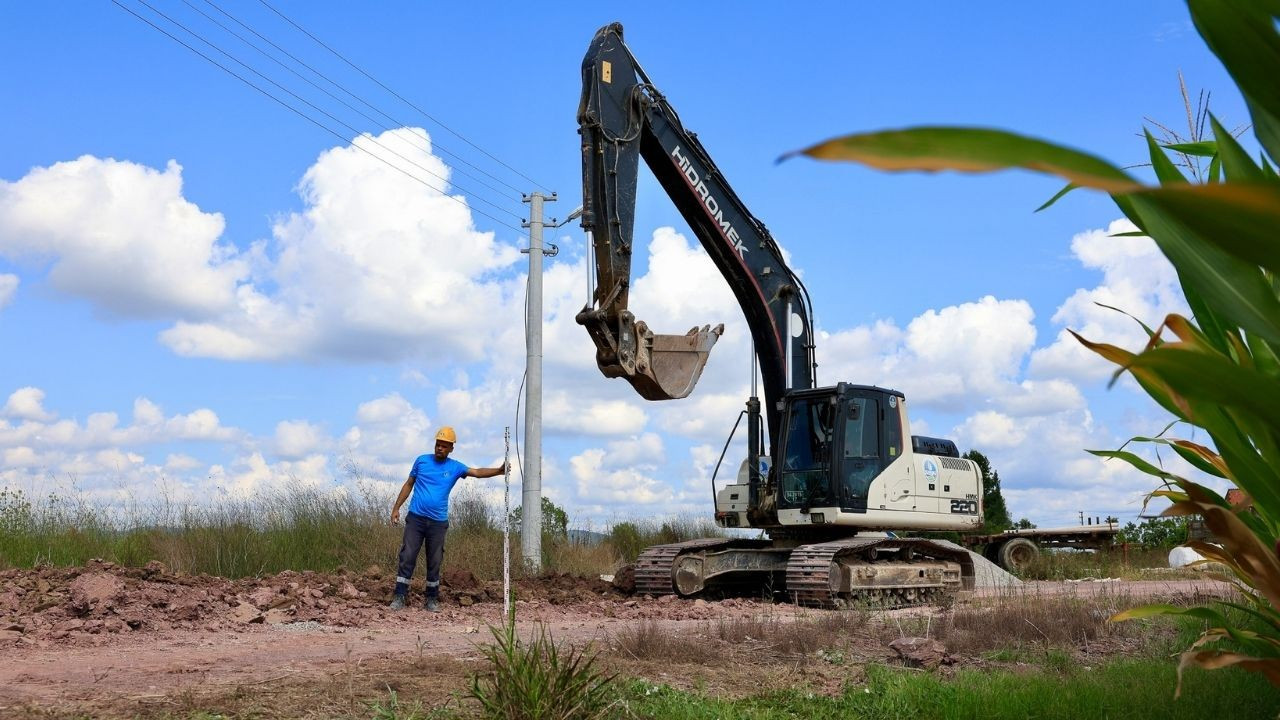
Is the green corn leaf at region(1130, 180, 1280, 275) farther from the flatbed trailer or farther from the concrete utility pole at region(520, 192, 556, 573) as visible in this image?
the flatbed trailer

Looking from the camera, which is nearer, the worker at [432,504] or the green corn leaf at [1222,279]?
the green corn leaf at [1222,279]

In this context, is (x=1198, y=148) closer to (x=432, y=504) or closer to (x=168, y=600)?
(x=432, y=504)

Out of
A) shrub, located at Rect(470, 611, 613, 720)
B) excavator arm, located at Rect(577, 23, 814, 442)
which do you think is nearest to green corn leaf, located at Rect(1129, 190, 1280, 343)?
shrub, located at Rect(470, 611, 613, 720)

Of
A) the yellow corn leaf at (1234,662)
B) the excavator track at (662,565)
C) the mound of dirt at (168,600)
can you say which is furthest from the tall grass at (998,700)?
the excavator track at (662,565)

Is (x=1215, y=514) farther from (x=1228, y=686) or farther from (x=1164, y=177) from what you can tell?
(x=1228, y=686)

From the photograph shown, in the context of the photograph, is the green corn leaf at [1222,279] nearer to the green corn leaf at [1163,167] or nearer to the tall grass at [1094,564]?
the green corn leaf at [1163,167]

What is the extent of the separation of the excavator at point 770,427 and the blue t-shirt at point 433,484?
2.08 meters

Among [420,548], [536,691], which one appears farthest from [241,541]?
[536,691]

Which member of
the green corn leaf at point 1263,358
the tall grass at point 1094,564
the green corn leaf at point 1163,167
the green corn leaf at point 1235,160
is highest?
the green corn leaf at point 1163,167

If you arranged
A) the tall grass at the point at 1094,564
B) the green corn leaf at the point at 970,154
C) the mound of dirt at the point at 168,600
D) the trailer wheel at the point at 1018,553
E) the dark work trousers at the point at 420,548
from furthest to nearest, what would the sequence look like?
the trailer wheel at the point at 1018,553 → the tall grass at the point at 1094,564 → the dark work trousers at the point at 420,548 → the mound of dirt at the point at 168,600 → the green corn leaf at the point at 970,154

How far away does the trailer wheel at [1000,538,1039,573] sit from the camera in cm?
2166

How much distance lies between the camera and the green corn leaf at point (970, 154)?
1121 millimetres

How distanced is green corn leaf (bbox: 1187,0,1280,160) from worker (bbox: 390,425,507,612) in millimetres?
10180

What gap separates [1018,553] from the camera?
21.9m
